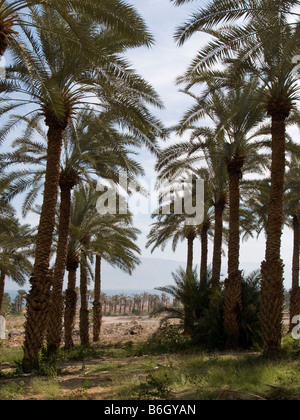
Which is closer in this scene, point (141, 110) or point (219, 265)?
point (141, 110)

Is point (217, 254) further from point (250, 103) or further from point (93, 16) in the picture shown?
point (93, 16)

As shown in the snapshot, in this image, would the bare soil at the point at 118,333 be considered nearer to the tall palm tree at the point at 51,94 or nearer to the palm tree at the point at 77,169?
the palm tree at the point at 77,169

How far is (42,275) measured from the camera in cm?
1138

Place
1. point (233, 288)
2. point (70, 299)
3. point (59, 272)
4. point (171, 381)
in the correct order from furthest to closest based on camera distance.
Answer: point (70, 299)
point (233, 288)
point (59, 272)
point (171, 381)

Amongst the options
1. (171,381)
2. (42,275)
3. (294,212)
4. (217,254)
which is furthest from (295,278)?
(171,381)

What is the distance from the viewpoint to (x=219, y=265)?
20406 mm

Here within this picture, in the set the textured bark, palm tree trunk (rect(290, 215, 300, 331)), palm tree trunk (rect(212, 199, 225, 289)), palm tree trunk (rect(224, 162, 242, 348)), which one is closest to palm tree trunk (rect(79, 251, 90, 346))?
palm tree trunk (rect(212, 199, 225, 289))

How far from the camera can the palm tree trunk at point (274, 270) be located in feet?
39.2

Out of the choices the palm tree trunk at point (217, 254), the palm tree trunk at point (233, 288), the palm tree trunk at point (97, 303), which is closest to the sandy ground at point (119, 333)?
the palm tree trunk at point (97, 303)

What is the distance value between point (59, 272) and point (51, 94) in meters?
7.36

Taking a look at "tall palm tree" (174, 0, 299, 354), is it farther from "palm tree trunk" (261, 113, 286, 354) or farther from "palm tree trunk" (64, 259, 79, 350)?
"palm tree trunk" (64, 259, 79, 350)
